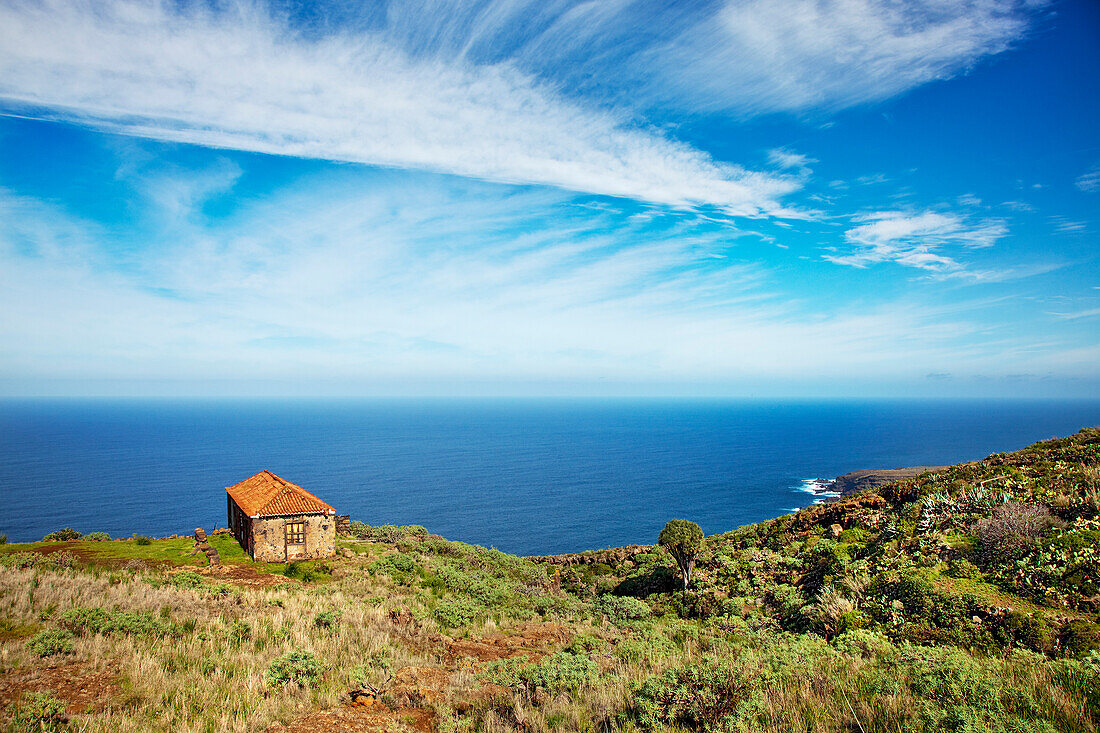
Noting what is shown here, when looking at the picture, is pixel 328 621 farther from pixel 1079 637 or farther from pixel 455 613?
pixel 1079 637

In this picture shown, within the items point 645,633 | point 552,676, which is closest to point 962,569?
point 645,633

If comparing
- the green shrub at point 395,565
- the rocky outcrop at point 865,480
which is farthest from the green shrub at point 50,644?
the rocky outcrop at point 865,480

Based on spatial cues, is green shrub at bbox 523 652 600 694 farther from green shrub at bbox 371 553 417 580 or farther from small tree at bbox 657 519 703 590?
green shrub at bbox 371 553 417 580

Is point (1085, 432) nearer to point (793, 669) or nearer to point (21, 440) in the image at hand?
point (793, 669)

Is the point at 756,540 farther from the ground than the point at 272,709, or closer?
closer

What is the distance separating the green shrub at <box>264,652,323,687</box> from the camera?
732 cm

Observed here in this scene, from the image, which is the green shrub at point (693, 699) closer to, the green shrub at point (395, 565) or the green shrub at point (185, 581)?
the green shrub at point (185, 581)

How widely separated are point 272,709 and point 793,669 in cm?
717

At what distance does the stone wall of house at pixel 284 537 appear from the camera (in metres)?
22.3

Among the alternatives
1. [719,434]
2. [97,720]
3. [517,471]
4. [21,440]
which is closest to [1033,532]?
[97,720]

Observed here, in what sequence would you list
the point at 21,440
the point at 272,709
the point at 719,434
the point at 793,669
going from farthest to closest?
the point at 719,434 < the point at 21,440 < the point at 793,669 < the point at 272,709

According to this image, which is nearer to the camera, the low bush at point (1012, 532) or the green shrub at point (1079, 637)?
the green shrub at point (1079, 637)

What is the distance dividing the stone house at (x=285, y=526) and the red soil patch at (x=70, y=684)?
1509cm

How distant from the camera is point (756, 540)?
20828 millimetres
